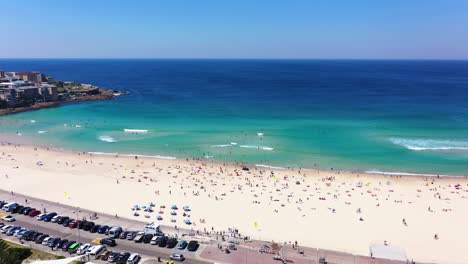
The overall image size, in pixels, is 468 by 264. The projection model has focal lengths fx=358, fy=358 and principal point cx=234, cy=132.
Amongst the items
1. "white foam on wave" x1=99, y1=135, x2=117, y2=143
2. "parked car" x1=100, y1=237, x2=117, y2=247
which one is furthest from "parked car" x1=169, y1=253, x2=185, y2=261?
"white foam on wave" x1=99, y1=135, x2=117, y2=143

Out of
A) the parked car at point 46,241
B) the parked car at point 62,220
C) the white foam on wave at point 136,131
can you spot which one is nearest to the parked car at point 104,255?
the parked car at point 46,241

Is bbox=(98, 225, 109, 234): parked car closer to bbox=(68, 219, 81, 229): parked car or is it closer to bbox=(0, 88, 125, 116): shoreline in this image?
bbox=(68, 219, 81, 229): parked car

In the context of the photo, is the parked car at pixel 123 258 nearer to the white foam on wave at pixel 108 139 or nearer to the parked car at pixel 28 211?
the parked car at pixel 28 211

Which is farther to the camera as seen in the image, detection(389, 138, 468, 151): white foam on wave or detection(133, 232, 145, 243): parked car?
detection(389, 138, 468, 151): white foam on wave

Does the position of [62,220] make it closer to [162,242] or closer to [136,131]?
[162,242]

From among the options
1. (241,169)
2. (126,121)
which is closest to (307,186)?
(241,169)
